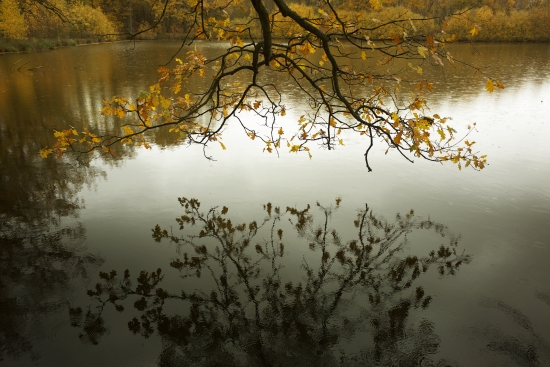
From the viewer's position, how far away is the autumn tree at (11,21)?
2441cm

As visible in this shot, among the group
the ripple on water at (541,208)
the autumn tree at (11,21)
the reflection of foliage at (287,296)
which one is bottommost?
the reflection of foliage at (287,296)

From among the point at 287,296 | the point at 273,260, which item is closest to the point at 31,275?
the point at 273,260

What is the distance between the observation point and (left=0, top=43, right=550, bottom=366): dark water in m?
3.31

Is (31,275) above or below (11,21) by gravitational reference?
below

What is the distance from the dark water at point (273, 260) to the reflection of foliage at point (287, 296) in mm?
17

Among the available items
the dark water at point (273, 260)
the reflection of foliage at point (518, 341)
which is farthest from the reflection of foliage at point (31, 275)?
the reflection of foliage at point (518, 341)

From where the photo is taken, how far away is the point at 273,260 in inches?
173

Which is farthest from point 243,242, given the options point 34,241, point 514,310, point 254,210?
point 514,310

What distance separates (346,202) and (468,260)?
179 cm

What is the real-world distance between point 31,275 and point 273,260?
2.48 m

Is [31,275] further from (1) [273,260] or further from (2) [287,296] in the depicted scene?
(2) [287,296]

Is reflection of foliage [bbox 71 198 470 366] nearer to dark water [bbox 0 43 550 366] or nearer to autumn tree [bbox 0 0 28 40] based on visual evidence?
dark water [bbox 0 43 550 366]

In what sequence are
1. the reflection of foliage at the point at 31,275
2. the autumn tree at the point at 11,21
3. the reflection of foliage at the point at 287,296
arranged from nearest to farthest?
the reflection of foliage at the point at 287,296
the reflection of foliage at the point at 31,275
the autumn tree at the point at 11,21

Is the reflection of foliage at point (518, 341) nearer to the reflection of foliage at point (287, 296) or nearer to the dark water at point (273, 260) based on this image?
the dark water at point (273, 260)
